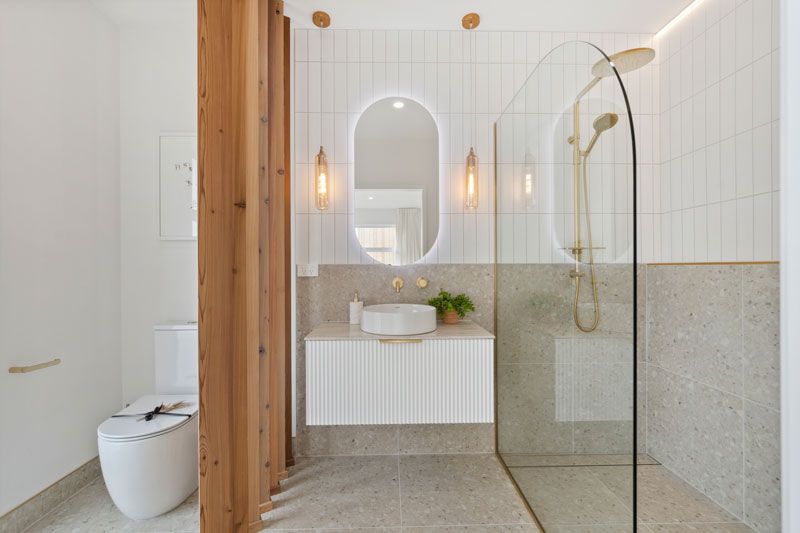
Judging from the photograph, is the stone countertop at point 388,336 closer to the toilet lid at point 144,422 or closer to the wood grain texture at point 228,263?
the wood grain texture at point 228,263

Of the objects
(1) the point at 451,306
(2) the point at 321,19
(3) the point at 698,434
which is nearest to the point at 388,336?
(1) the point at 451,306

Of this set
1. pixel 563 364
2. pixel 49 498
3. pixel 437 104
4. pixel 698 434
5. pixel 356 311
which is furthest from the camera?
pixel 437 104

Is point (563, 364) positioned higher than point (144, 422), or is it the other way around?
point (563, 364)

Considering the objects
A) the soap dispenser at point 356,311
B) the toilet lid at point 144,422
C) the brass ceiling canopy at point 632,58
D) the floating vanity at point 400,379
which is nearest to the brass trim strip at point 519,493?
the floating vanity at point 400,379

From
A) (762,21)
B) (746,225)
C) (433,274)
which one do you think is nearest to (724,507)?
(746,225)

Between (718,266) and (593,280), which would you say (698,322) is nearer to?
(718,266)

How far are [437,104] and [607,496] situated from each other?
2.09 metres

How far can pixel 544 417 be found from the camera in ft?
5.08

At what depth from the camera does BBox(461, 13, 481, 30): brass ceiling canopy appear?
6.86 ft

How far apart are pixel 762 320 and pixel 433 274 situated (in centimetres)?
151

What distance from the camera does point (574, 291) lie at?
4.21 ft

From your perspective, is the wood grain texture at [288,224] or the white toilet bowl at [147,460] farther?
the wood grain texture at [288,224]

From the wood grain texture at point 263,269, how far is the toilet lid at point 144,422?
339 millimetres

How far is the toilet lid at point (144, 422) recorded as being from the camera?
1.51 meters
